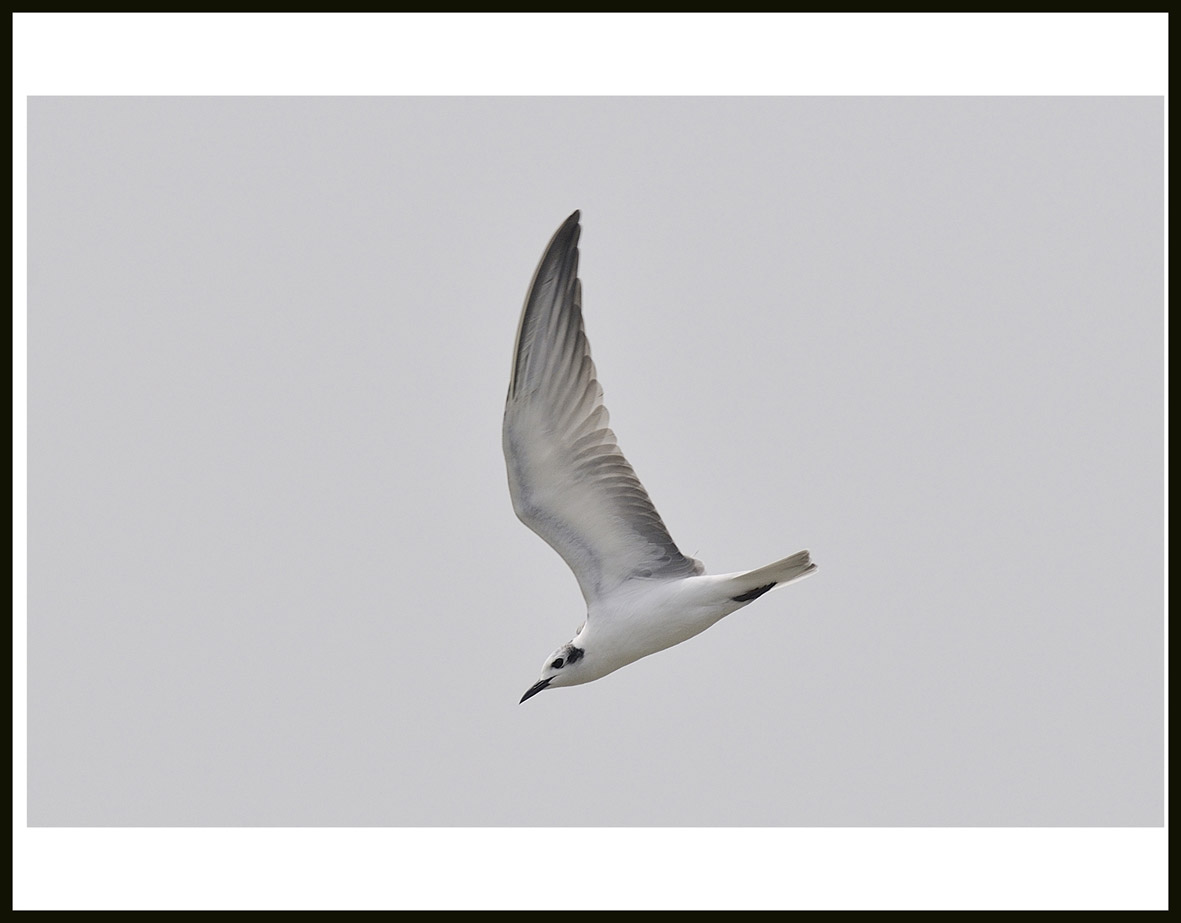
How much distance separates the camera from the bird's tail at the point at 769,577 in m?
7.91

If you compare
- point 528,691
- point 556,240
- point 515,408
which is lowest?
point 528,691

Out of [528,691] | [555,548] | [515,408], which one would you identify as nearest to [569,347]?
[515,408]

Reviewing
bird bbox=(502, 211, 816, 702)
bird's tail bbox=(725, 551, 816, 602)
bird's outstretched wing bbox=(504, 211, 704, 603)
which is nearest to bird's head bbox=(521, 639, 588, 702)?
bird bbox=(502, 211, 816, 702)

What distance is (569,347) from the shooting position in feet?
26.2

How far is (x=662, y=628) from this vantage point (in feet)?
27.2

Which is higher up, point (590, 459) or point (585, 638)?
point (590, 459)

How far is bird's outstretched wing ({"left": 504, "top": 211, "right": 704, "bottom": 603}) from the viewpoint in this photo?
311 inches

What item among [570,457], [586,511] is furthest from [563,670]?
[570,457]

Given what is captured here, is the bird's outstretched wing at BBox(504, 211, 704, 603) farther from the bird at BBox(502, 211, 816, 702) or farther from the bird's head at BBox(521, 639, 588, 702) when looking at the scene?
the bird's head at BBox(521, 639, 588, 702)

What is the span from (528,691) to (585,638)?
0.48 m

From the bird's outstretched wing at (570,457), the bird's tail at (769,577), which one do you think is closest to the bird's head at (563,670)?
the bird's outstretched wing at (570,457)

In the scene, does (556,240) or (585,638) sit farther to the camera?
(585,638)

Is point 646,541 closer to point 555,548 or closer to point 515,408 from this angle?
point 555,548

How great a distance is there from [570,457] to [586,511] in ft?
1.09
